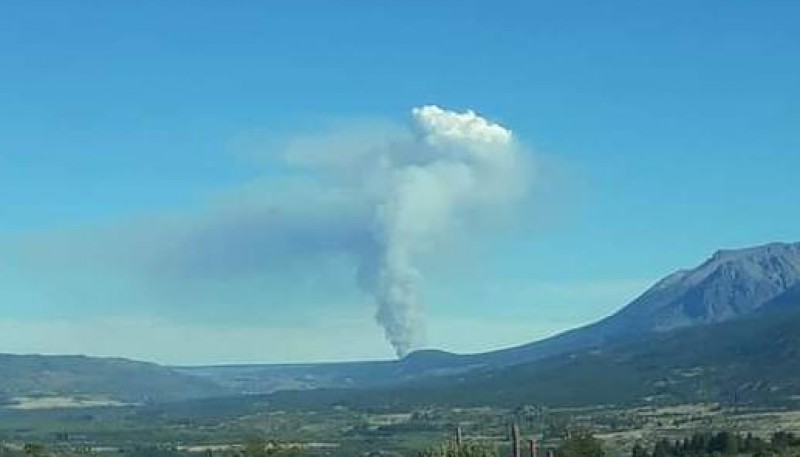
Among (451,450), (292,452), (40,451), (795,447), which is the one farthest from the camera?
(40,451)

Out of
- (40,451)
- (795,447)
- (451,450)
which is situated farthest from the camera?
(40,451)

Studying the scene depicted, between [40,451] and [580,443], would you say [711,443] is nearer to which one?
[580,443]

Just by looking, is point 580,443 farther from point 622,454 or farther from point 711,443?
point 622,454

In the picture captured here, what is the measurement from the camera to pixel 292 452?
154m

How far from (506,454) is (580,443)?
4890 centimetres

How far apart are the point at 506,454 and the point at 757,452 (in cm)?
5382

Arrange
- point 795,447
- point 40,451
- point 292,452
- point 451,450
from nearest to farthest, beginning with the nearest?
1. point 451,450
2. point 795,447
3. point 292,452
4. point 40,451

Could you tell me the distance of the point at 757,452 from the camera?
144m

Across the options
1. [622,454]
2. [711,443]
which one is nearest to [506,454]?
[622,454]

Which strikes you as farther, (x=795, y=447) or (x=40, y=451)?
(x=40, y=451)

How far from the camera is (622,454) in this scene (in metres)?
194

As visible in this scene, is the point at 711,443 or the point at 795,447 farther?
the point at 711,443

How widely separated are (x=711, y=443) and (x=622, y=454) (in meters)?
35.8

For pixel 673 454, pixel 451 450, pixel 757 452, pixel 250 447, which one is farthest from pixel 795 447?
pixel 250 447
